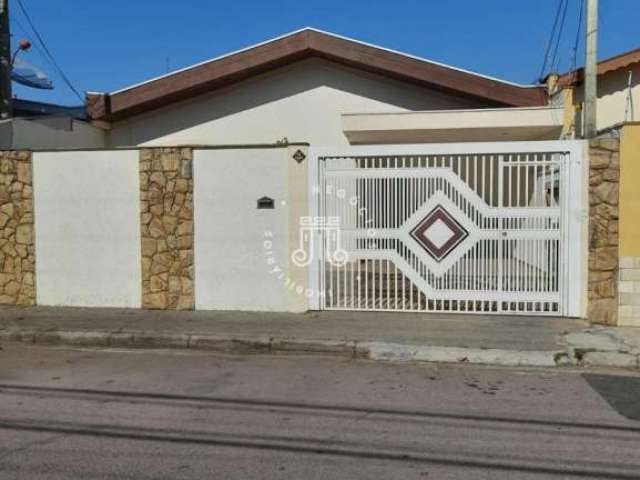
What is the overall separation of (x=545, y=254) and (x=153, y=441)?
604 cm

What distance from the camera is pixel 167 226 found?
9.46 metres

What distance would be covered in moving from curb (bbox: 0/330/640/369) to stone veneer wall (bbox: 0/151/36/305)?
1.72m

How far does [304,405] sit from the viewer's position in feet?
18.3

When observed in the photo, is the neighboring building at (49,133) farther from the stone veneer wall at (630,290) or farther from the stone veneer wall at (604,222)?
the stone veneer wall at (630,290)

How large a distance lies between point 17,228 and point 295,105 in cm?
663

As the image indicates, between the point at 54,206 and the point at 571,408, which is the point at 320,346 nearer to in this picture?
the point at 571,408

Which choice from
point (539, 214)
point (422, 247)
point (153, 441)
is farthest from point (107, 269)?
point (539, 214)

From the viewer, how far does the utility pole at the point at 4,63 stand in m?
11.4

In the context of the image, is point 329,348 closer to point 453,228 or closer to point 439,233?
point 439,233

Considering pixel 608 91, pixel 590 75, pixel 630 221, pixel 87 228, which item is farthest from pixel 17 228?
pixel 608 91

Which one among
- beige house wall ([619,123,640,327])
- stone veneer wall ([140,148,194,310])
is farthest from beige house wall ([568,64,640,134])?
stone veneer wall ([140,148,194,310])

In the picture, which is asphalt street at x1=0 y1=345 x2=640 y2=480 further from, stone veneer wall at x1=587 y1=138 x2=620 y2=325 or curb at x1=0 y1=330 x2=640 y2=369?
stone veneer wall at x1=587 y1=138 x2=620 y2=325

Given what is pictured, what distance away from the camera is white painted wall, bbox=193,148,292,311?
9227 millimetres

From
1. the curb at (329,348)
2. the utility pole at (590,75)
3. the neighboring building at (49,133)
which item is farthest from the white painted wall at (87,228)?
the utility pole at (590,75)
